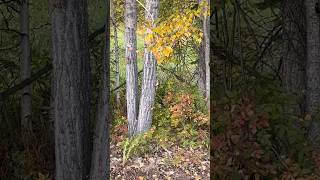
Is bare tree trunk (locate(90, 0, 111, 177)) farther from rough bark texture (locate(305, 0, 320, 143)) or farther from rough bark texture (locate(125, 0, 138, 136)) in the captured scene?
rough bark texture (locate(125, 0, 138, 136))

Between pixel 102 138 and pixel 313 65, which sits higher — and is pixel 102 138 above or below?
below

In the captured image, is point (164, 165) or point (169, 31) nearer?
point (169, 31)

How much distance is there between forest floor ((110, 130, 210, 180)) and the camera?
24.5 ft

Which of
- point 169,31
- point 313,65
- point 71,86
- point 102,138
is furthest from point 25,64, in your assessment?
point 169,31

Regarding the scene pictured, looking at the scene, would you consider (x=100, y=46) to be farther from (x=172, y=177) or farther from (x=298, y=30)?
(x=172, y=177)

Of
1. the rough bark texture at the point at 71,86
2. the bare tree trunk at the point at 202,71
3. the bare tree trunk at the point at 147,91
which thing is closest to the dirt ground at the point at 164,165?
the bare tree trunk at the point at 147,91

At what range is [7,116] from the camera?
4113 millimetres

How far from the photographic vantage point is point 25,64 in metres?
4.12

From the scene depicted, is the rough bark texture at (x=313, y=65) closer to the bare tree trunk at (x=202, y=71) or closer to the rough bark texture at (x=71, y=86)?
the rough bark texture at (x=71, y=86)

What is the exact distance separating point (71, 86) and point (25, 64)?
3.40 feet

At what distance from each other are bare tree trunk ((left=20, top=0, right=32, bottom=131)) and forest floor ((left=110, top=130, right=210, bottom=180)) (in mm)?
3457

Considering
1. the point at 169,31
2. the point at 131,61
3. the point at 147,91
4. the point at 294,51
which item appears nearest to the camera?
the point at 294,51

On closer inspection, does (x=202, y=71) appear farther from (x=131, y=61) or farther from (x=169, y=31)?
(x=169, y=31)

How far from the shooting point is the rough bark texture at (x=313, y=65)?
14.0 feet
